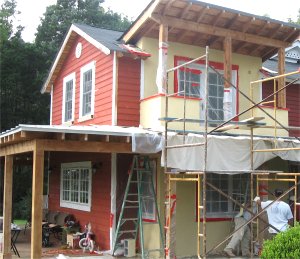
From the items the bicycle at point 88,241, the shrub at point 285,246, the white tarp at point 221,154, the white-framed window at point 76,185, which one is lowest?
the bicycle at point 88,241

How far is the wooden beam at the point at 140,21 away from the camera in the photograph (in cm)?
1133

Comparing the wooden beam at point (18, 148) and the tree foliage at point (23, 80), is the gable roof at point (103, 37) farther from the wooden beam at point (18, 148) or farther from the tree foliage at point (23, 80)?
the tree foliage at point (23, 80)

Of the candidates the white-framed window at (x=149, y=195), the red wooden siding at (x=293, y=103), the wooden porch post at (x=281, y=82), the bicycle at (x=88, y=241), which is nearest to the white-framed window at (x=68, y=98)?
the bicycle at (x=88, y=241)

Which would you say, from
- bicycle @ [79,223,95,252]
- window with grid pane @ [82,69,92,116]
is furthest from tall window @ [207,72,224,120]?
bicycle @ [79,223,95,252]

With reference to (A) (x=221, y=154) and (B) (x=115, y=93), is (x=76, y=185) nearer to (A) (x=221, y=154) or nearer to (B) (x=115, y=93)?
(B) (x=115, y=93)

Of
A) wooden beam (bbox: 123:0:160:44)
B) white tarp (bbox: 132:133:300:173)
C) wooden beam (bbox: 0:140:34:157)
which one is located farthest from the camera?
wooden beam (bbox: 123:0:160:44)

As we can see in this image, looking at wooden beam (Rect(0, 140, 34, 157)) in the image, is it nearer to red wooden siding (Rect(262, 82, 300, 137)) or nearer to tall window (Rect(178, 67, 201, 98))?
tall window (Rect(178, 67, 201, 98))

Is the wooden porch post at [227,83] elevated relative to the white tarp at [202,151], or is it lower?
elevated

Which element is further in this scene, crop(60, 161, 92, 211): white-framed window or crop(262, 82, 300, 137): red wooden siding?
crop(262, 82, 300, 137): red wooden siding

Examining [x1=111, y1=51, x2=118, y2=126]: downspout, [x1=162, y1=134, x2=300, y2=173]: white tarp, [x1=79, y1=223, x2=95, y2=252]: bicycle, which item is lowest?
[x1=79, y1=223, x2=95, y2=252]: bicycle

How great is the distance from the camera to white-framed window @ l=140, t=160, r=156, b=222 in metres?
11.4

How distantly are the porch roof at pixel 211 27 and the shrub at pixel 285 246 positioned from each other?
663cm

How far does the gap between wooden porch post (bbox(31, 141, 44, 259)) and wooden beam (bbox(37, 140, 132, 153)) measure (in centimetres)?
23

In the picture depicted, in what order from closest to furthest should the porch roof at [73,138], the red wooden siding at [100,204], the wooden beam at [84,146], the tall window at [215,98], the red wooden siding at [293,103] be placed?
the porch roof at [73,138] < the wooden beam at [84,146] < the red wooden siding at [100,204] < the tall window at [215,98] < the red wooden siding at [293,103]
